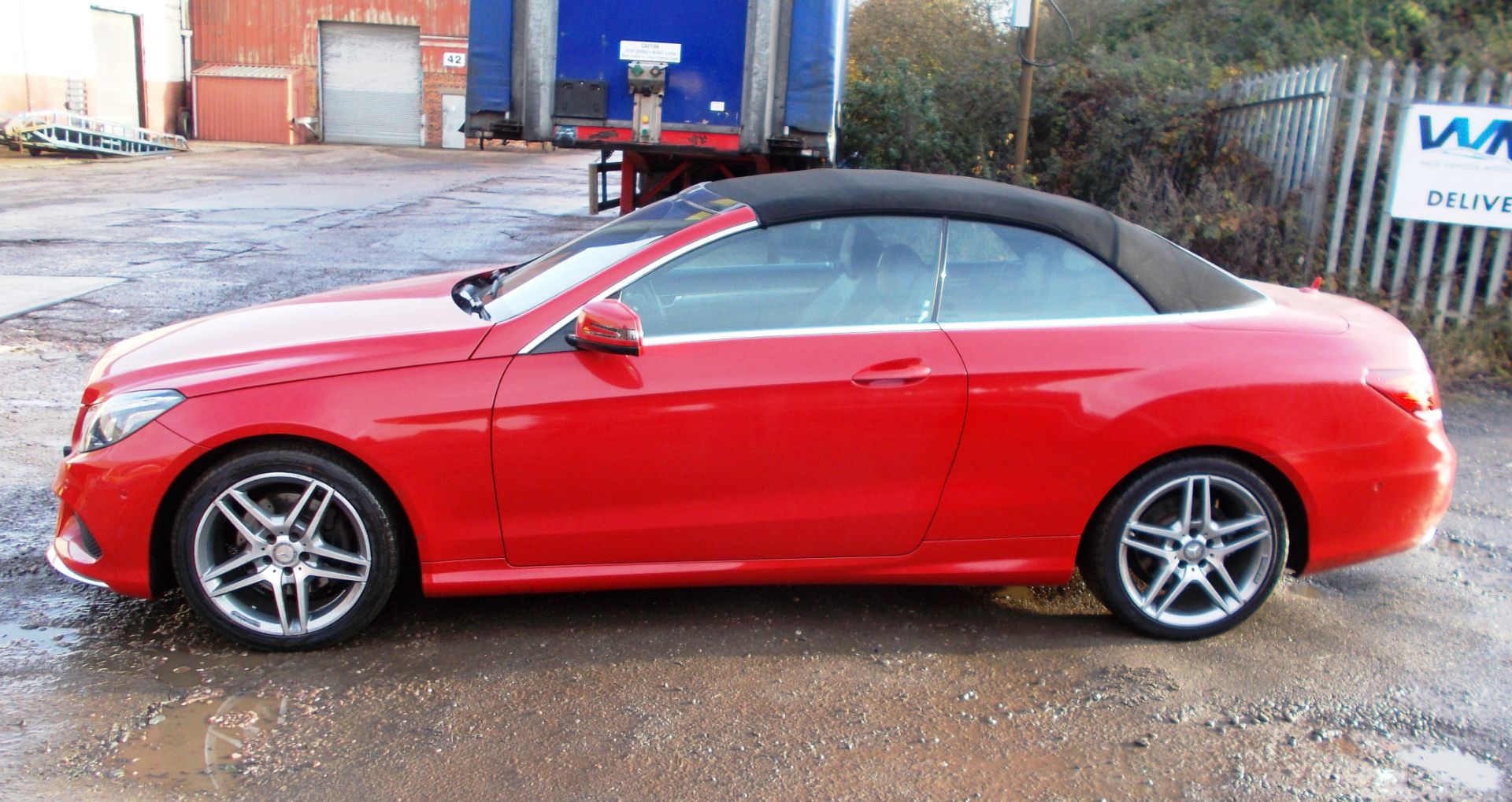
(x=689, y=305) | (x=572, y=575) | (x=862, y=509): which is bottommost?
(x=572, y=575)

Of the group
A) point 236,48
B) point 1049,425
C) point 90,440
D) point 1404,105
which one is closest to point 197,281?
point 90,440

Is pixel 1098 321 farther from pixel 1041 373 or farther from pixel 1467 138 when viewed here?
pixel 1467 138

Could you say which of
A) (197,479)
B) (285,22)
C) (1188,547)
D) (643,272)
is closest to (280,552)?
(197,479)

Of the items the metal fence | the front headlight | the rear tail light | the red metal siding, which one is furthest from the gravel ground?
the red metal siding

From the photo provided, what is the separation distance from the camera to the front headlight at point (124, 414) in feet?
12.1

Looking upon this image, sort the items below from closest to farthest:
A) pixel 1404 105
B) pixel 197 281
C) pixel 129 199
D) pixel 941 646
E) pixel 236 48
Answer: pixel 941 646 < pixel 1404 105 < pixel 197 281 < pixel 129 199 < pixel 236 48

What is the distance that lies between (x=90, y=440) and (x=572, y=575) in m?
1.52

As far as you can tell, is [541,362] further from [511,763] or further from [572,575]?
[511,763]

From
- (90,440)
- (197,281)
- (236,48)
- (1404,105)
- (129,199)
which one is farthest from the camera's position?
(236,48)

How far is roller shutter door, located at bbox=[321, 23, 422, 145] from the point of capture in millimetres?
38656

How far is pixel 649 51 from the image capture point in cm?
1012

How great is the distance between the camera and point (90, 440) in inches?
148

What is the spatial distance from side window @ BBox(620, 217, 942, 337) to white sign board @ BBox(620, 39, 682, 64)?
21.3 ft

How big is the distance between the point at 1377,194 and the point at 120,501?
8.25m
